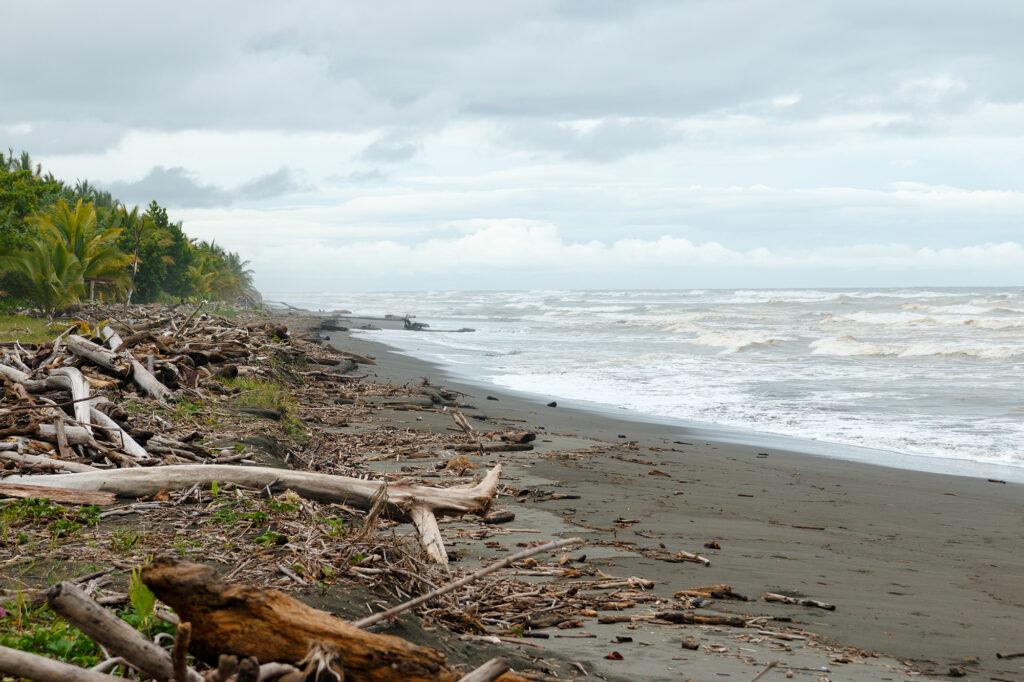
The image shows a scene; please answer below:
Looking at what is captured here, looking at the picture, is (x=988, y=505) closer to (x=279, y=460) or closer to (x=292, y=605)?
(x=279, y=460)

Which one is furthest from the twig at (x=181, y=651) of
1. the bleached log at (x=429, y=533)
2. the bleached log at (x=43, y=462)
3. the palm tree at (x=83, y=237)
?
the palm tree at (x=83, y=237)

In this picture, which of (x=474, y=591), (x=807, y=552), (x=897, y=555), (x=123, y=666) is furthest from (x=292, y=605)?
(x=897, y=555)

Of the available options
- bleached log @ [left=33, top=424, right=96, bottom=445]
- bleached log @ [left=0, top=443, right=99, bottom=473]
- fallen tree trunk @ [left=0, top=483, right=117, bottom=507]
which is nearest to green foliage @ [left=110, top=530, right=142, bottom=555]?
fallen tree trunk @ [left=0, top=483, right=117, bottom=507]

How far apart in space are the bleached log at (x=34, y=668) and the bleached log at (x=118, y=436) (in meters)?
3.90

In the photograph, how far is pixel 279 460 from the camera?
7.20 meters

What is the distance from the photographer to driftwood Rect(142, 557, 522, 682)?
2.42 meters

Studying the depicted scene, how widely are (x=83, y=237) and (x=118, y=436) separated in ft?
A: 61.0

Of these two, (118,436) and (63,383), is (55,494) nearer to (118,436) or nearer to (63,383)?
(118,436)

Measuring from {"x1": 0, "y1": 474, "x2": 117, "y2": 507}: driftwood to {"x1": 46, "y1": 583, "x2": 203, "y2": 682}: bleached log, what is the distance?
2.87 m

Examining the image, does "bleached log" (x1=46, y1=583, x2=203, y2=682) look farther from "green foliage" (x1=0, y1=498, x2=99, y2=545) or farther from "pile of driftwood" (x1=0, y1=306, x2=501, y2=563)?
"green foliage" (x1=0, y1=498, x2=99, y2=545)

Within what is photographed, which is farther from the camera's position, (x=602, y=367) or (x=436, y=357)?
(x=436, y=357)

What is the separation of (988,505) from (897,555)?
9.18 feet

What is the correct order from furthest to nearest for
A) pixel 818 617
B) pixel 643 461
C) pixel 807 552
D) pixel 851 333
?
pixel 851 333 → pixel 643 461 → pixel 807 552 → pixel 818 617

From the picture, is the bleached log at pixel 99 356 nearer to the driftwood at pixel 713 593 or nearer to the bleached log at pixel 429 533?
the bleached log at pixel 429 533
